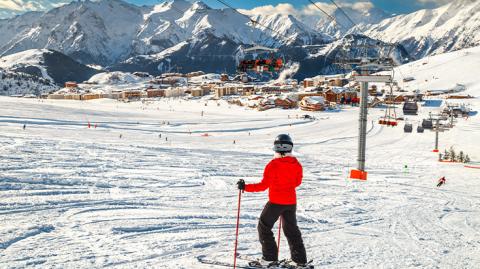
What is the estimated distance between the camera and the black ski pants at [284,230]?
5.05 m

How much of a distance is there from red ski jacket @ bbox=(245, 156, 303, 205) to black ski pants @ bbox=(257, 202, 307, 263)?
0.11 meters

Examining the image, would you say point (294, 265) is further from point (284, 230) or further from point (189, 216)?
point (189, 216)

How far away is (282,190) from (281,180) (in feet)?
0.45

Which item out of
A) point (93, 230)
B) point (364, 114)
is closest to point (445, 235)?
point (93, 230)

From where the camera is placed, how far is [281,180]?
16.2 ft

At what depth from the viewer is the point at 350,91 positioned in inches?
3711

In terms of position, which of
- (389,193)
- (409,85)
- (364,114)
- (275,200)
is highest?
(409,85)

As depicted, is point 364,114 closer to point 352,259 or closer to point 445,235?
point 445,235

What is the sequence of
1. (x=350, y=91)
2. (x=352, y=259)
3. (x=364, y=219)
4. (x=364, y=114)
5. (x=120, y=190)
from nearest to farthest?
(x=352, y=259)
(x=364, y=219)
(x=120, y=190)
(x=364, y=114)
(x=350, y=91)

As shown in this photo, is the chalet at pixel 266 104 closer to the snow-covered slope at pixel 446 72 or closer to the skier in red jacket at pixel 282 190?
the snow-covered slope at pixel 446 72

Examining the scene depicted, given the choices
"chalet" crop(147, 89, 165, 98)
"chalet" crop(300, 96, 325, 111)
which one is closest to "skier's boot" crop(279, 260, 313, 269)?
"chalet" crop(300, 96, 325, 111)

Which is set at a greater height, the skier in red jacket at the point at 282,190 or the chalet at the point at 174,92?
the chalet at the point at 174,92

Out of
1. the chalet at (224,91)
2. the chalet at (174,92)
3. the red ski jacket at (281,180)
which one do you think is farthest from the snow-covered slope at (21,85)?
the red ski jacket at (281,180)

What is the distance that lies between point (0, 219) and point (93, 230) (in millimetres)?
1781
